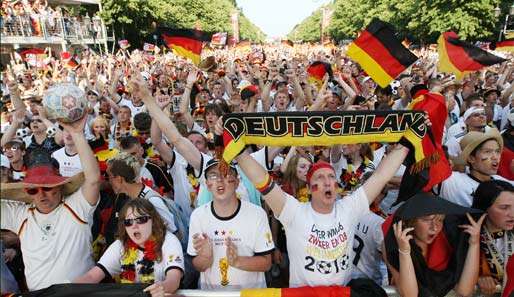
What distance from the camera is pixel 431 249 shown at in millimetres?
2957

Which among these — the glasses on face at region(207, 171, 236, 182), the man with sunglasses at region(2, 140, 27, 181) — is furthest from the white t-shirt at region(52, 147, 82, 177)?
the glasses on face at region(207, 171, 236, 182)

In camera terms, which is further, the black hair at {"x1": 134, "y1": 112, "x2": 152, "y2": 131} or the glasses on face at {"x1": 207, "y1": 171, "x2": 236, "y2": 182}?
the black hair at {"x1": 134, "y1": 112, "x2": 152, "y2": 131}

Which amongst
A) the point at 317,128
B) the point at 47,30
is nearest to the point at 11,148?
the point at 317,128

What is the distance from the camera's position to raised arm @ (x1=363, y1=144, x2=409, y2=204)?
10.4ft

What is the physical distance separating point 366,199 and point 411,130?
2.03 feet

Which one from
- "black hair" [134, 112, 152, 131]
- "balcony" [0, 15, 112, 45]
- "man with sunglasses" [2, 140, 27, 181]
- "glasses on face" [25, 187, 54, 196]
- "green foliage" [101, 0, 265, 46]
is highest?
"green foliage" [101, 0, 265, 46]

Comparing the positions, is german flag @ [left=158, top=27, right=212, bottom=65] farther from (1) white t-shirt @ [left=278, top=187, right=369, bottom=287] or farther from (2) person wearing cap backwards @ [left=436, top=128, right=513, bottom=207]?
(1) white t-shirt @ [left=278, top=187, right=369, bottom=287]

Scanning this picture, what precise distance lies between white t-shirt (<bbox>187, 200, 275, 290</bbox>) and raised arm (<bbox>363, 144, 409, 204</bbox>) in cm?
85

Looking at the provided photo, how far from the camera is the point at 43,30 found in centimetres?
2673

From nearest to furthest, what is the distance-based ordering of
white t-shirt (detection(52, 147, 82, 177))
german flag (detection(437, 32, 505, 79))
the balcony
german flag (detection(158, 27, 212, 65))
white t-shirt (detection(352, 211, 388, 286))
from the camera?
white t-shirt (detection(352, 211, 388, 286)), white t-shirt (detection(52, 147, 82, 177)), german flag (detection(437, 32, 505, 79)), german flag (detection(158, 27, 212, 65)), the balcony

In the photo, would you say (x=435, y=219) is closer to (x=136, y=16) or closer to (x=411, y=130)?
(x=411, y=130)

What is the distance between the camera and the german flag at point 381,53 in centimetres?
486

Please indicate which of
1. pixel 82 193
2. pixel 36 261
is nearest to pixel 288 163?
pixel 82 193

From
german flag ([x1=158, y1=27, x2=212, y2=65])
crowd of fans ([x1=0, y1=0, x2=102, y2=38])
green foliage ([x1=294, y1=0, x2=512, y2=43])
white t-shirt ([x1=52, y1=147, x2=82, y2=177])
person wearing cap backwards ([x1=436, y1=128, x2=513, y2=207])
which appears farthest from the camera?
green foliage ([x1=294, y1=0, x2=512, y2=43])
